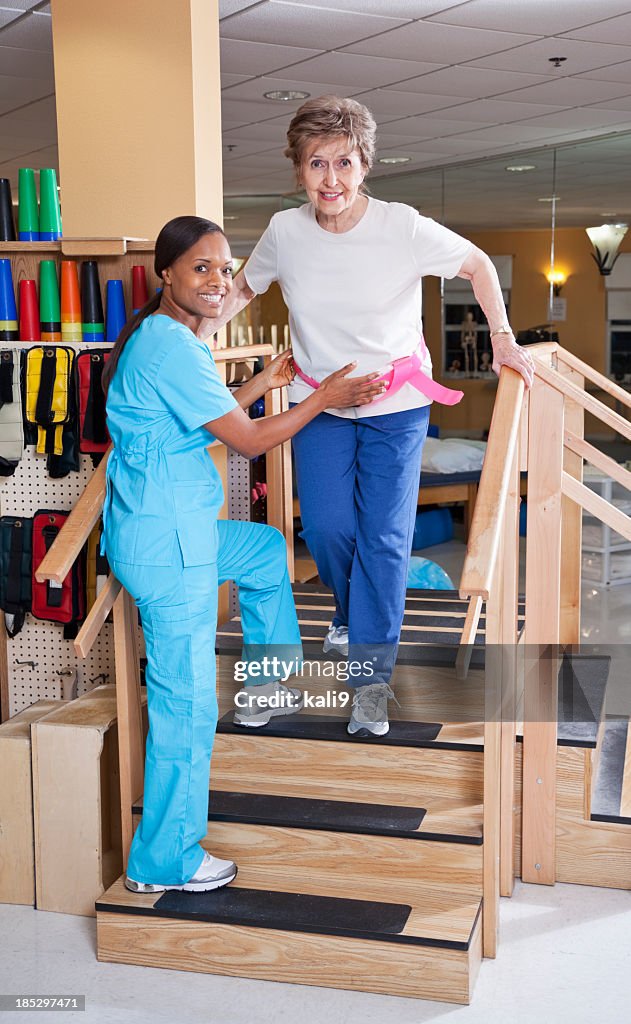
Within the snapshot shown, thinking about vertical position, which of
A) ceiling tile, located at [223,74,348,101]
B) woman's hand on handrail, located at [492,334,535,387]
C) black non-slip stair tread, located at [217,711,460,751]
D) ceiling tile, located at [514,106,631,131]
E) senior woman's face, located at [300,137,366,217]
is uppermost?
ceiling tile, located at [514,106,631,131]

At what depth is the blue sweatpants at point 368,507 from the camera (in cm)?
302

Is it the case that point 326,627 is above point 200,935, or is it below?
above

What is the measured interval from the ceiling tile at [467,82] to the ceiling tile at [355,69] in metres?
0.13

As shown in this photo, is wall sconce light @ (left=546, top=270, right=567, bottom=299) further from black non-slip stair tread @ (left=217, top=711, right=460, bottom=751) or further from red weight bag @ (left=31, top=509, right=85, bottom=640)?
black non-slip stair tread @ (left=217, top=711, right=460, bottom=751)

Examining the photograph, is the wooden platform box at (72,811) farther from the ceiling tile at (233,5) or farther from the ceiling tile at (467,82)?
the ceiling tile at (467,82)

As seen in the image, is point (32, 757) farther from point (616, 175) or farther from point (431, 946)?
point (616, 175)

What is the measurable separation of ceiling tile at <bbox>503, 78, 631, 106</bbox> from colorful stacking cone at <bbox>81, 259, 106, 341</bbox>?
3609mm

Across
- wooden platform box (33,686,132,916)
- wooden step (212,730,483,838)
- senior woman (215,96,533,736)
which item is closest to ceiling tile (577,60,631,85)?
senior woman (215,96,533,736)

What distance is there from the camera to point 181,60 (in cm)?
380

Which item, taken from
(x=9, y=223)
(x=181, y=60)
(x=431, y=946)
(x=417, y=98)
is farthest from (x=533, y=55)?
(x=431, y=946)

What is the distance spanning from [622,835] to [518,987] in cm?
66

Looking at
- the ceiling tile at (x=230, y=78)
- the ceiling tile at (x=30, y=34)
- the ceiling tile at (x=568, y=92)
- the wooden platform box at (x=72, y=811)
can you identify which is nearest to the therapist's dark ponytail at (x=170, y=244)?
the wooden platform box at (x=72, y=811)

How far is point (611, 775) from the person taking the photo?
3.52 meters

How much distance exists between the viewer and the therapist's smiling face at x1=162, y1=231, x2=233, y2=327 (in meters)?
2.67
